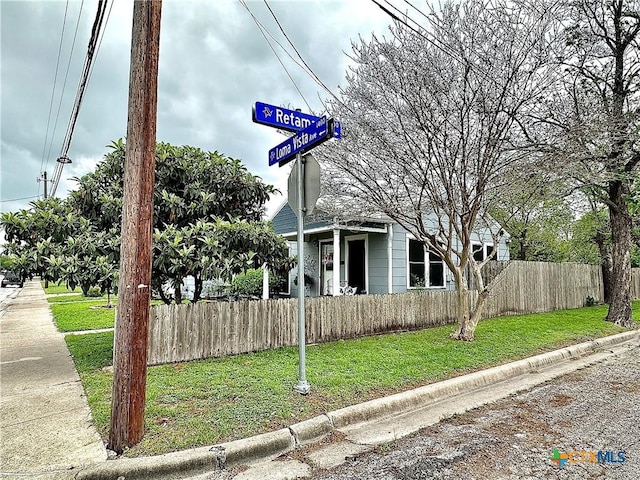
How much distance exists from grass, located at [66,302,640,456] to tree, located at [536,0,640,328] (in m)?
3.42

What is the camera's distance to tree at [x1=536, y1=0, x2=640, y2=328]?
8.01 metres

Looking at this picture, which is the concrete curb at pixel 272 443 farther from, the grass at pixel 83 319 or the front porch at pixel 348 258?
the grass at pixel 83 319

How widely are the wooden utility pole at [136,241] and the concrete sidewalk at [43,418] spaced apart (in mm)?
360

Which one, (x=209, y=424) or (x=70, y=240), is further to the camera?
(x=70, y=240)

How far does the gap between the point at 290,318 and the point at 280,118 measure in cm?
394

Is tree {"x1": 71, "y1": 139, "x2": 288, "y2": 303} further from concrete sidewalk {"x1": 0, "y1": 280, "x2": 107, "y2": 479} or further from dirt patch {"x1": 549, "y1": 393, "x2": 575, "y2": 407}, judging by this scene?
dirt patch {"x1": 549, "y1": 393, "x2": 575, "y2": 407}

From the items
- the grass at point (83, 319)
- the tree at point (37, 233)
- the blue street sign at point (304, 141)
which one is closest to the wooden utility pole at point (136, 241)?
the blue street sign at point (304, 141)

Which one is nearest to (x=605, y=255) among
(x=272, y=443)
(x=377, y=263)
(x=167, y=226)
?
(x=377, y=263)

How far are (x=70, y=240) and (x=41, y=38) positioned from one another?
18.3 feet

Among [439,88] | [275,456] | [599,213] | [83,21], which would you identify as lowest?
[275,456]

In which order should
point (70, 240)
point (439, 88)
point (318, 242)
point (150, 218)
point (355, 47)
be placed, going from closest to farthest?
point (150, 218) < point (70, 240) < point (439, 88) < point (355, 47) < point (318, 242)

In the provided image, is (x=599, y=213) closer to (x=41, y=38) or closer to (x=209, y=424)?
(x=209, y=424)

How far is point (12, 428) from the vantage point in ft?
12.8

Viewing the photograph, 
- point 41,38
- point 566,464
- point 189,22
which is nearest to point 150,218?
point 566,464
